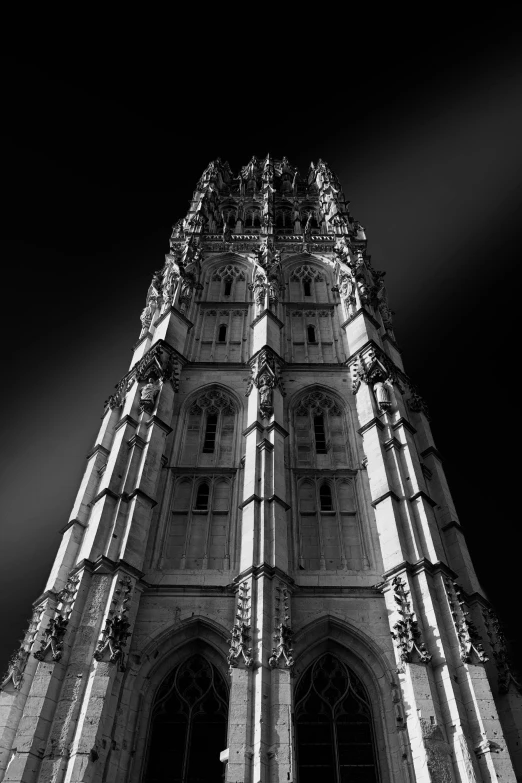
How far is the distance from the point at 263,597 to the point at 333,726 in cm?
313

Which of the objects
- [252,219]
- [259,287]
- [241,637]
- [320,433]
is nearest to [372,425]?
[320,433]

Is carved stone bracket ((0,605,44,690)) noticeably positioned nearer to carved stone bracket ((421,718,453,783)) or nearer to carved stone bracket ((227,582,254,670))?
carved stone bracket ((227,582,254,670))

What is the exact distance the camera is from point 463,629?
14188 millimetres

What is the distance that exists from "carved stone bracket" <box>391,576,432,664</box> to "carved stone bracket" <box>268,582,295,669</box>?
7.80ft

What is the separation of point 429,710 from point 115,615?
23.1 ft

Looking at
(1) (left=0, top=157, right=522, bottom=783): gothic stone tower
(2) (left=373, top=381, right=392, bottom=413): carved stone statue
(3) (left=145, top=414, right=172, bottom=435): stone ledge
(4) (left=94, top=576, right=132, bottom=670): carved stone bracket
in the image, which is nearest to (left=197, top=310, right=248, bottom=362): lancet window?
(1) (left=0, top=157, right=522, bottom=783): gothic stone tower

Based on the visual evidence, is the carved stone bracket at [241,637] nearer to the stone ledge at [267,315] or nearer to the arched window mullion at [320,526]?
the arched window mullion at [320,526]

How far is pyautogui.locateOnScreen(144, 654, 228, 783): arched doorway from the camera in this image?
13703mm

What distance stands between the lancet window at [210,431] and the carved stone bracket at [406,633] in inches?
288

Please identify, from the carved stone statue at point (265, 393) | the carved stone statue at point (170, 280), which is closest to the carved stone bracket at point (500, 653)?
the carved stone statue at point (265, 393)

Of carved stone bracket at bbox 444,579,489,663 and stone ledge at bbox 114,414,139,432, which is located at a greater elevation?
stone ledge at bbox 114,414,139,432

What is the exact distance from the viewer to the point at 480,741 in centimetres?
1246

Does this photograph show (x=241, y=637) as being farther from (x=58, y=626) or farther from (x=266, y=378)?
(x=266, y=378)

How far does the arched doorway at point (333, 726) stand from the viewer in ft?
44.7
